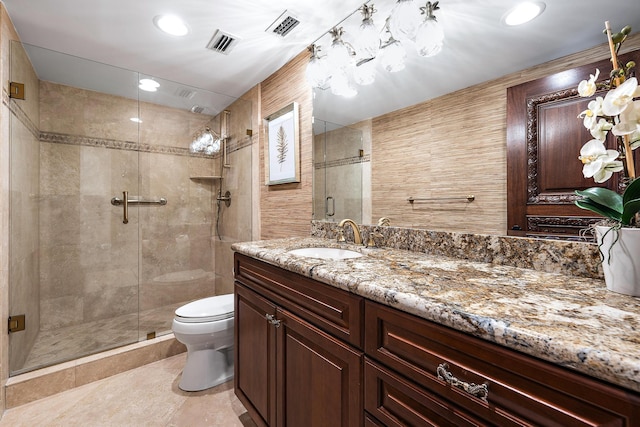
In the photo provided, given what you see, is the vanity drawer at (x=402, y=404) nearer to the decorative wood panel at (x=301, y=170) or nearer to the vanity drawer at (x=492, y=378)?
the vanity drawer at (x=492, y=378)

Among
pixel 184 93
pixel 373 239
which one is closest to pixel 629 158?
pixel 373 239

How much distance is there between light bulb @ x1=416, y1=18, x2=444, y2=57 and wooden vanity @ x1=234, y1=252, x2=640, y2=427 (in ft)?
A: 3.80

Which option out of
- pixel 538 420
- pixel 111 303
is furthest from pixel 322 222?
pixel 111 303

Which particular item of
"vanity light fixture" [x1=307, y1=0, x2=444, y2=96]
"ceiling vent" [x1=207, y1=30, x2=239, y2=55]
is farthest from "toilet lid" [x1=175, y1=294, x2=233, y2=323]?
"ceiling vent" [x1=207, y1=30, x2=239, y2=55]

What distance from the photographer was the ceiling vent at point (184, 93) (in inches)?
97.6

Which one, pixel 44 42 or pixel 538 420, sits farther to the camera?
pixel 44 42

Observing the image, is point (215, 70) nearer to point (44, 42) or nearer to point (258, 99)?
point (258, 99)

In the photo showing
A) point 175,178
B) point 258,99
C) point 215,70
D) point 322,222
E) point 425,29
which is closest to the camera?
point 425,29

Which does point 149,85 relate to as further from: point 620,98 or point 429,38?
point 620,98

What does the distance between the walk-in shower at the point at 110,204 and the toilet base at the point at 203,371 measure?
0.61m

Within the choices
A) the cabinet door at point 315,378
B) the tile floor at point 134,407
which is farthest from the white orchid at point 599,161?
the tile floor at point 134,407

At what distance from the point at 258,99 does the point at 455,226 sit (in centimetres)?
199

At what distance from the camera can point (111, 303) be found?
242 centimetres

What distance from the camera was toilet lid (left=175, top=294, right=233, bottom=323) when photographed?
1.65m
